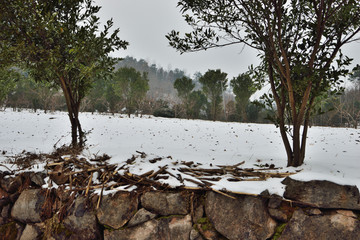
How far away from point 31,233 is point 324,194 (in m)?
4.55

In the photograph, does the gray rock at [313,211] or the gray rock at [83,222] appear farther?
the gray rock at [83,222]

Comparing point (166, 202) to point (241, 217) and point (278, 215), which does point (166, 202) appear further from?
point (278, 215)

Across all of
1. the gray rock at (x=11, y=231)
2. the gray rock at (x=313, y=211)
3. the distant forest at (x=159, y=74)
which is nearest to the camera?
the gray rock at (x=313, y=211)

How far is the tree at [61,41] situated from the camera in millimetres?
3602

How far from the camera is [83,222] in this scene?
3039 mm

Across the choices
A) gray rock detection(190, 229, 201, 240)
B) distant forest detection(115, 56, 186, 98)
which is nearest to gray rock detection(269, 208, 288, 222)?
gray rock detection(190, 229, 201, 240)

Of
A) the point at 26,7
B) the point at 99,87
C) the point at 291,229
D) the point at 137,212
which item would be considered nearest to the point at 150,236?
the point at 137,212

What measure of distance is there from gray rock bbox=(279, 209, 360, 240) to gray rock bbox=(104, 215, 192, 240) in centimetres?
127

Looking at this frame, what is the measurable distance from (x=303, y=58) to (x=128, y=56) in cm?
9166

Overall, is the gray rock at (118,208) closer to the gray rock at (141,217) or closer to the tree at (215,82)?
the gray rock at (141,217)

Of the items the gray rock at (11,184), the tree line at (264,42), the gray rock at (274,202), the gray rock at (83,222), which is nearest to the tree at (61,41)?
the tree line at (264,42)

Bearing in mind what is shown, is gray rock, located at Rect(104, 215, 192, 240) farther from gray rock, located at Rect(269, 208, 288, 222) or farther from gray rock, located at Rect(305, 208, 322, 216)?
gray rock, located at Rect(305, 208, 322, 216)

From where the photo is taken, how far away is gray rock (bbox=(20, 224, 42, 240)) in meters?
3.30

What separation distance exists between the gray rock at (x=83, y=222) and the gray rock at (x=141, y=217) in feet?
1.98
